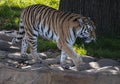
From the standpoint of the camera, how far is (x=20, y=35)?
9.84 meters

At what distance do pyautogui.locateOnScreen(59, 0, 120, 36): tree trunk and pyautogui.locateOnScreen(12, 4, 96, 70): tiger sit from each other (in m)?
1.89

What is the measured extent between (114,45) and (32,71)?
410cm

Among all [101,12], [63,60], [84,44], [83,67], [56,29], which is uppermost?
[101,12]

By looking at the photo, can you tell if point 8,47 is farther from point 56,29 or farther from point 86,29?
point 86,29

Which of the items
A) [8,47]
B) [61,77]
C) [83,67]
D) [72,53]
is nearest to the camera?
[61,77]

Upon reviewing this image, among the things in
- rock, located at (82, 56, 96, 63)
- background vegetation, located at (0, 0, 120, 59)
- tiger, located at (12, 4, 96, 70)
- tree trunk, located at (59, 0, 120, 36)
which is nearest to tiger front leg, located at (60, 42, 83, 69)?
tiger, located at (12, 4, 96, 70)

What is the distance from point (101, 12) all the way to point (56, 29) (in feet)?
8.41

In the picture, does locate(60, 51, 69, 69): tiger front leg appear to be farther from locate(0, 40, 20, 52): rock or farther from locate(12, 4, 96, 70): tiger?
locate(0, 40, 20, 52): rock

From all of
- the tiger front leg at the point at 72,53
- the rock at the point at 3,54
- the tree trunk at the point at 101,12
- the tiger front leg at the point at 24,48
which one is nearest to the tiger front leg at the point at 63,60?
the tiger front leg at the point at 72,53

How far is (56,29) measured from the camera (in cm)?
901

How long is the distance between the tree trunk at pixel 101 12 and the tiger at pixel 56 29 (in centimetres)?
189

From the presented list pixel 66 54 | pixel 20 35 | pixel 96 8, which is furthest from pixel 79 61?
pixel 96 8

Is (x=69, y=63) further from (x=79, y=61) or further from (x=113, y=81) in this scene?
(x=113, y=81)

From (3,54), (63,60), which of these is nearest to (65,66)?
(63,60)
